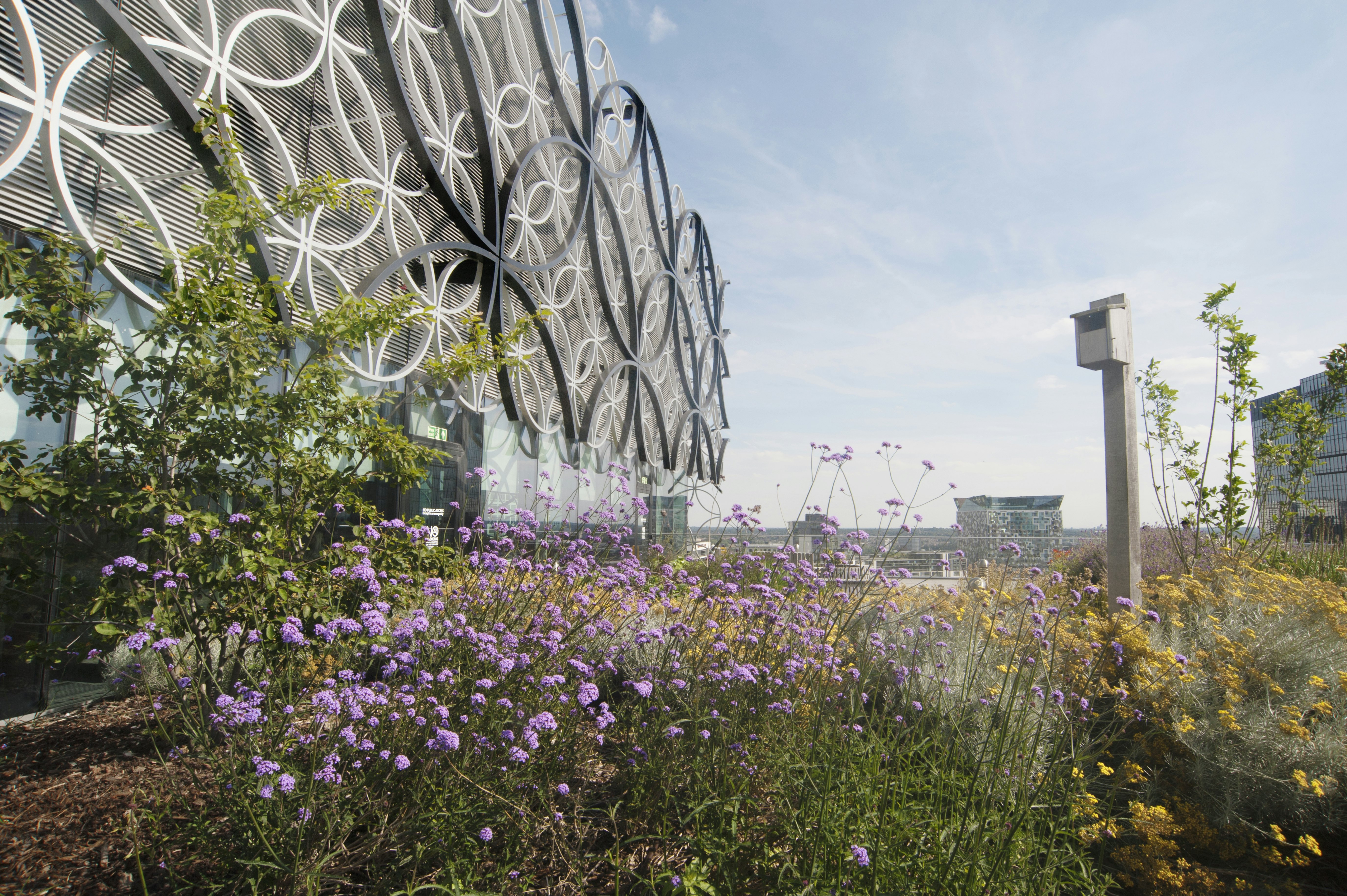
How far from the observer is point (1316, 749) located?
313 centimetres

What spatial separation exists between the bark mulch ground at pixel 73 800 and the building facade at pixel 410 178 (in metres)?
2.08

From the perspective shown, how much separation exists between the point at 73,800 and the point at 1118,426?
8062 mm

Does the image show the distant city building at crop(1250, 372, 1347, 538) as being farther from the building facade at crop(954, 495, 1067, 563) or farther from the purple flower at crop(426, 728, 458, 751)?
the purple flower at crop(426, 728, 458, 751)

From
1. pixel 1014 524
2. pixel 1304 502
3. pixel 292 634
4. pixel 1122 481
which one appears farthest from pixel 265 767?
pixel 1014 524

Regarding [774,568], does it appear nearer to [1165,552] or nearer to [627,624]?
[627,624]

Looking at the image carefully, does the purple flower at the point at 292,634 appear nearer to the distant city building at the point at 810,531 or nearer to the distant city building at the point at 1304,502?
the distant city building at the point at 810,531

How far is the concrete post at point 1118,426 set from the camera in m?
5.94

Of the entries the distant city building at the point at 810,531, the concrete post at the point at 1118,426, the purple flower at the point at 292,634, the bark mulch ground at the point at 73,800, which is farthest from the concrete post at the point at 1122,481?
the bark mulch ground at the point at 73,800

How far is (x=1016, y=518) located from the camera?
12.7 metres

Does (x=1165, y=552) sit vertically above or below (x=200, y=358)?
below

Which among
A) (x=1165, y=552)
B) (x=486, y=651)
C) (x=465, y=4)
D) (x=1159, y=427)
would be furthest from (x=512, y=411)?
(x=1165, y=552)

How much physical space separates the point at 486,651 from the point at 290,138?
22.6 feet

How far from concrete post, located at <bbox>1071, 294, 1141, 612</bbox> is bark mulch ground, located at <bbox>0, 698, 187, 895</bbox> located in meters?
6.96

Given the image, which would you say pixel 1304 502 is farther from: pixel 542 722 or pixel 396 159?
pixel 396 159
